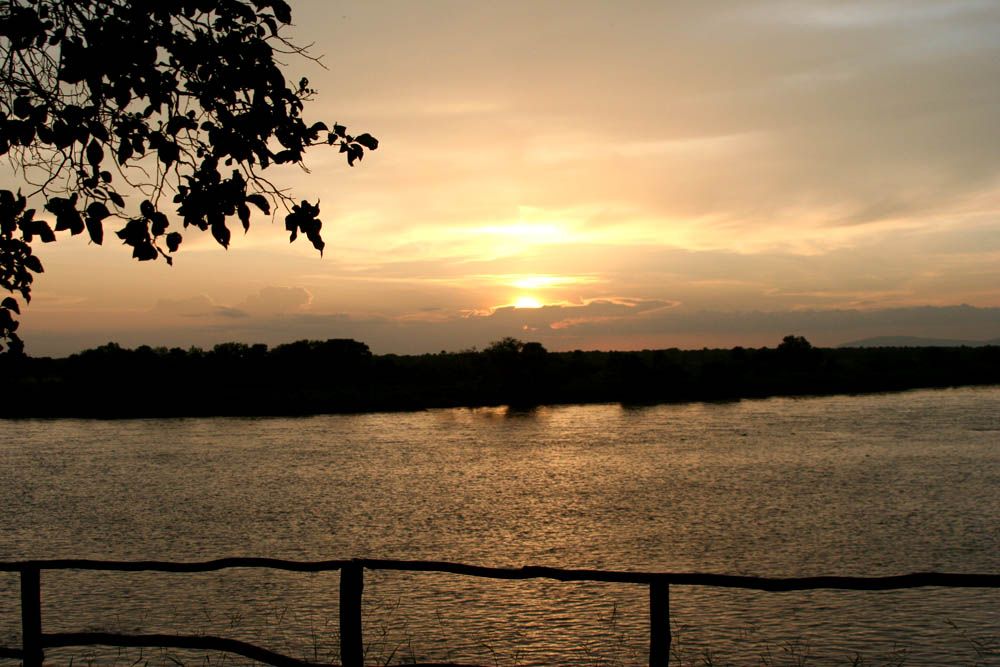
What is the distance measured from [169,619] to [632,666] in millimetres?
7207

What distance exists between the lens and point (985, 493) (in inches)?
930

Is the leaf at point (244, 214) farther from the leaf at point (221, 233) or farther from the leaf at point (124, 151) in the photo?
the leaf at point (124, 151)

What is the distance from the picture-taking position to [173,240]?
200 inches

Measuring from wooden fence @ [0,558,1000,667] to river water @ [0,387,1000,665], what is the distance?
175 cm

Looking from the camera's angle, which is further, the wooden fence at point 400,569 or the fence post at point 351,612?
the fence post at point 351,612

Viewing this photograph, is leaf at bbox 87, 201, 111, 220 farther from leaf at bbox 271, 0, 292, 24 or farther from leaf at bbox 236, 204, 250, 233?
leaf at bbox 271, 0, 292, 24

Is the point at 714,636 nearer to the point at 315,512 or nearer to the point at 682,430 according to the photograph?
the point at 315,512

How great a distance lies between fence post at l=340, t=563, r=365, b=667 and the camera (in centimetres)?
628

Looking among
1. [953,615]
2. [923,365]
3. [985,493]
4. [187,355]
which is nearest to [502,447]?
[985,493]

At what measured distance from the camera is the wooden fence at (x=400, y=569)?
5.88 m

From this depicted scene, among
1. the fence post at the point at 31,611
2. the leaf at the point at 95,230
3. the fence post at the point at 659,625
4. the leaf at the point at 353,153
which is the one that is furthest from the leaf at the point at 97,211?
the fence post at the point at 659,625

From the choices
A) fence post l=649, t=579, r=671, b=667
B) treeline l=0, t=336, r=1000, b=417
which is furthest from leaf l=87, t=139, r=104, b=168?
treeline l=0, t=336, r=1000, b=417

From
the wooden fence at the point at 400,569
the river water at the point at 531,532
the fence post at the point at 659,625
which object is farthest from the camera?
the river water at the point at 531,532

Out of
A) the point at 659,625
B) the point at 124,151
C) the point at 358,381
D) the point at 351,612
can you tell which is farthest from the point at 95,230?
the point at 358,381
